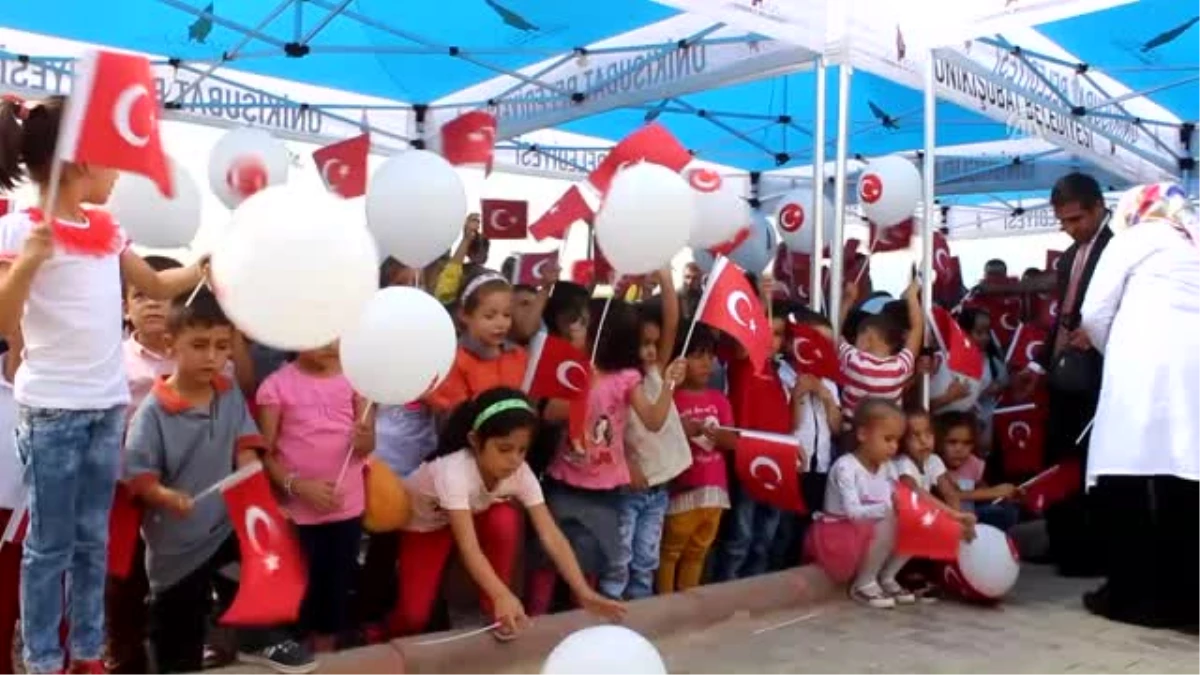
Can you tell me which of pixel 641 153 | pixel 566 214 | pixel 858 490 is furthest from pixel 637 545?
pixel 641 153

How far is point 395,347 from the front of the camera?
2.82m

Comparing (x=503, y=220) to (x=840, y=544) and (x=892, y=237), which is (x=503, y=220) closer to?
(x=892, y=237)

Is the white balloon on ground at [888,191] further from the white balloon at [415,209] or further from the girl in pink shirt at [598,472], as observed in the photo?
the white balloon at [415,209]

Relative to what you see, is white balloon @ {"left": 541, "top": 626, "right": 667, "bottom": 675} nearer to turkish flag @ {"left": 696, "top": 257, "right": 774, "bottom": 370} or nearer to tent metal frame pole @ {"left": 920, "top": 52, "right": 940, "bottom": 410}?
turkish flag @ {"left": 696, "top": 257, "right": 774, "bottom": 370}

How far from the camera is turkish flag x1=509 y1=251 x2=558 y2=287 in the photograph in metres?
5.23

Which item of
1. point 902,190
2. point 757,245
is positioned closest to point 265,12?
point 757,245

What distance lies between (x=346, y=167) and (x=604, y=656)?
9.16ft

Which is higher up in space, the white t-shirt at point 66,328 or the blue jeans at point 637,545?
the white t-shirt at point 66,328

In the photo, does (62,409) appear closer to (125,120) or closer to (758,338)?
(125,120)

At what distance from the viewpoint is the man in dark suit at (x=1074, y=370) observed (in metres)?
4.66

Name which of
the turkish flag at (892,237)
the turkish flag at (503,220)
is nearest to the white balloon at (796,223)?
the turkish flag at (892,237)

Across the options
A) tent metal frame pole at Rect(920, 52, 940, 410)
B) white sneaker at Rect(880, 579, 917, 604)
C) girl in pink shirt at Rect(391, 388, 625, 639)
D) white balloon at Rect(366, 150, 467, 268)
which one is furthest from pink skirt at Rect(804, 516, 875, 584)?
white balloon at Rect(366, 150, 467, 268)

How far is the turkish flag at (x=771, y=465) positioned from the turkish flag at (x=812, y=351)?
46cm

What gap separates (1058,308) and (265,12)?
4436 millimetres
